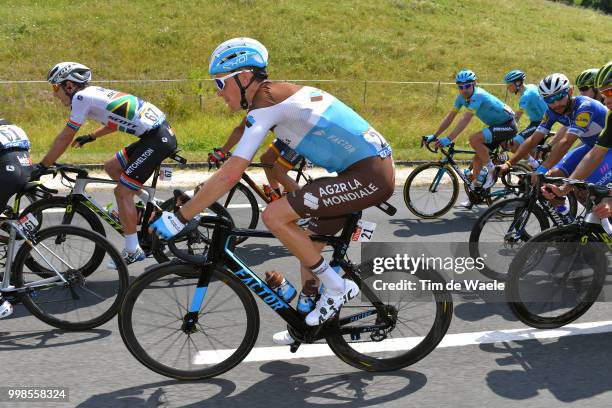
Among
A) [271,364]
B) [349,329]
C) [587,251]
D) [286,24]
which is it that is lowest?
[271,364]

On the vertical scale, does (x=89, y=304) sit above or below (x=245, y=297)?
below

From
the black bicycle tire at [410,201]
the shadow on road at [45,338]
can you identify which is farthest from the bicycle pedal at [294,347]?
the black bicycle tire at [410,201]

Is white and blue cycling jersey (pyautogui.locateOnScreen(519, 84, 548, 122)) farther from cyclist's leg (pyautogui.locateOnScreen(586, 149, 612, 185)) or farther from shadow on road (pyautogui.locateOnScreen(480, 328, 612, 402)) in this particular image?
shadow on road (pyautogui.locateOnScreen(480, 328, 612, 402))

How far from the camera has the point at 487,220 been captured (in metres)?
6.20

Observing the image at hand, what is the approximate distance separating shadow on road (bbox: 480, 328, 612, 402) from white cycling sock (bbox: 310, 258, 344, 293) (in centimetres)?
129

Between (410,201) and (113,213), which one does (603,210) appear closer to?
(410,201)

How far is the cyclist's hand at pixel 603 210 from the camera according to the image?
16.5 feet

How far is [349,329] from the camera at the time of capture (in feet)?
15.1

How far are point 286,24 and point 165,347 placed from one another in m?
39.4

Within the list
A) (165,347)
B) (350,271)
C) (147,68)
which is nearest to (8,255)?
(165,347)

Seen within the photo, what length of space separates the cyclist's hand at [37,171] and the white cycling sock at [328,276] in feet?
9.81

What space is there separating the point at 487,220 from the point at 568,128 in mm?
1716

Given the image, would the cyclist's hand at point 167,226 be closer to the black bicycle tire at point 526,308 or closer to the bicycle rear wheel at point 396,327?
the bicycle rear wheel at point 396,327

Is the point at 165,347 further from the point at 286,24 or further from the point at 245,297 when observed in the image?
the point at 286,24
